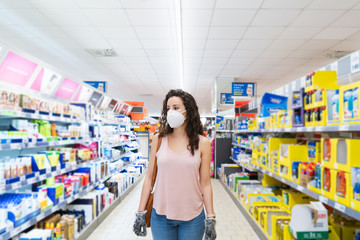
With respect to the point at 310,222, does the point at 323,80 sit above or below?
above

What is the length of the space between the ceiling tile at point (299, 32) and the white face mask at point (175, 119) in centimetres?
442

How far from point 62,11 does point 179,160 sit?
4.27m

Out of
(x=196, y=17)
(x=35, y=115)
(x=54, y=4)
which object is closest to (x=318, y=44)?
(x=196, y=17)

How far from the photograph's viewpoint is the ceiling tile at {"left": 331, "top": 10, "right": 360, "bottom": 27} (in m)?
4.67

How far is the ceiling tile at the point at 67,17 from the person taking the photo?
15.7ft

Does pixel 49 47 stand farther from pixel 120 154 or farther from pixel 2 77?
pixel 2 77

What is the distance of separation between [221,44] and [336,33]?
2457 mm

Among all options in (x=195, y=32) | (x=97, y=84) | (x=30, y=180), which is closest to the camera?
(x=30, y=180)

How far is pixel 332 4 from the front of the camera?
4.34m

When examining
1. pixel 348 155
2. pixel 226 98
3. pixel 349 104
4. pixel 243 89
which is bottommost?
pixel 348 155

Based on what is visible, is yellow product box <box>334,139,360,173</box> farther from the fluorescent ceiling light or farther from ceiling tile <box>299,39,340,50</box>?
ceiling tile <box>299,39,340,50</box>

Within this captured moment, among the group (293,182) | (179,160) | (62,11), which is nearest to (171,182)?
(179,160)

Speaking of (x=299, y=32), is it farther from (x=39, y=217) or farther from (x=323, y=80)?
(x=39, y=217)

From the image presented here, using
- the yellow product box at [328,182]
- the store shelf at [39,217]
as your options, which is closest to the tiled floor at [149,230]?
the store shelf at [39,217]
